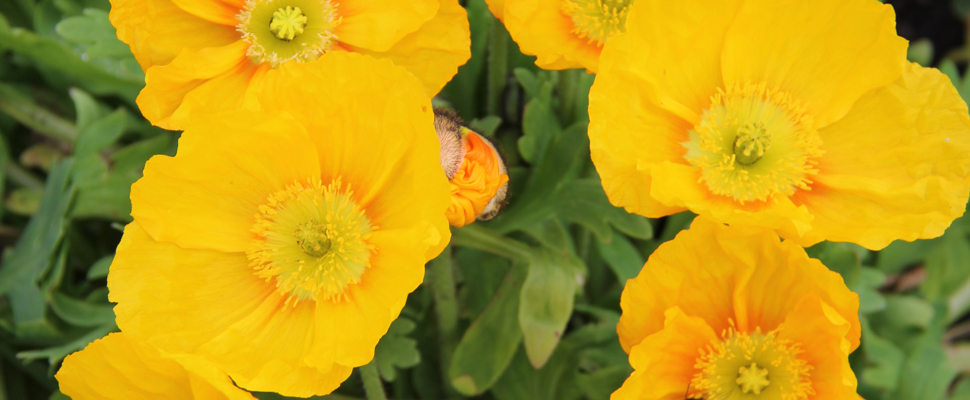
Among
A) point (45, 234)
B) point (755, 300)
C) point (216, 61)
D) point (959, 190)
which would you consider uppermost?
point (216, 61)

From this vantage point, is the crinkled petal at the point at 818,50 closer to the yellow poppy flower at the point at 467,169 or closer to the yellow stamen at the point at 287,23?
the yellow poppy flower at the point at 467,169

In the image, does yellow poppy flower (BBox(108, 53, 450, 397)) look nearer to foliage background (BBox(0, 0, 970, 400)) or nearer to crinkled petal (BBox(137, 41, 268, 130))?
crinkled petal (BBox(137, 41, 268, 130))

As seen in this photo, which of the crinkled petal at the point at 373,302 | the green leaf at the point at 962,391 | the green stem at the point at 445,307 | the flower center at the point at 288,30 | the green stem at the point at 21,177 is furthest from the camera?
the green stem at the point at 21,177

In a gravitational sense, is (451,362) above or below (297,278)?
below

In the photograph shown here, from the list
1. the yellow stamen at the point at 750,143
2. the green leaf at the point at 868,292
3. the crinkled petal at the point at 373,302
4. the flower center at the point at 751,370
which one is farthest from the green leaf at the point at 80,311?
the green leaf at the point at 868,292

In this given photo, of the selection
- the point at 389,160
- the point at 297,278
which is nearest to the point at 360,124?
the point at 389,160

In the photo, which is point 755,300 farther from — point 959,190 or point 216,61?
point 216,61
